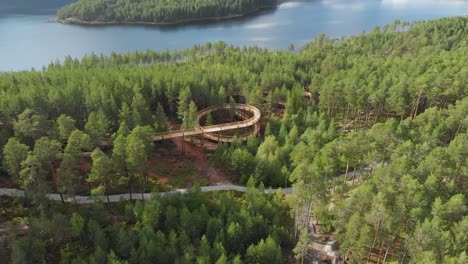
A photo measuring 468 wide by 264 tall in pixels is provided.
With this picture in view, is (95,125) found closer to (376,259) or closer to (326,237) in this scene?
(326,237)

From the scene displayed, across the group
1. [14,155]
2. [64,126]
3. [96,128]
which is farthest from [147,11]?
[14,155]

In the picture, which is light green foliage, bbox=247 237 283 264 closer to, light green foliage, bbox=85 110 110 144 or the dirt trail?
the dirt trail

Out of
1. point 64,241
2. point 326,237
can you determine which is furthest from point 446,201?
point 64,241

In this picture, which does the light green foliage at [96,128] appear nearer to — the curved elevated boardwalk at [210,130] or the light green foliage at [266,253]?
the curved elevated boardwalk at [210,130]

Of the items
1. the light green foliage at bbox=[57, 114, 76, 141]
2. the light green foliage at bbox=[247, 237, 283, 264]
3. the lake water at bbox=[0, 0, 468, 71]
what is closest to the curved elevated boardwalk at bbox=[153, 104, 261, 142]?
the light green foliage at bbox=[57, 114, 76, 141]

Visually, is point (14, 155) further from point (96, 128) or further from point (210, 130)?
point (210, 130)

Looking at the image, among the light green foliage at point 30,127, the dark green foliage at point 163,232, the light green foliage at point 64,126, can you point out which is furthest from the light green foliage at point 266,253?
the light green foliage at point 30,127

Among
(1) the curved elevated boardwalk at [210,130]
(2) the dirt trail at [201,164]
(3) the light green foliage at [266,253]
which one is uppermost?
(1) the curved elevated boardwalk at [210,130]
